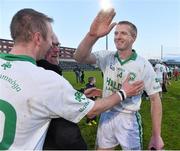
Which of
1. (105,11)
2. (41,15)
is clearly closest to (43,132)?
(41,15)

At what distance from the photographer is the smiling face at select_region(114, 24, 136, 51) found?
453 centimetres

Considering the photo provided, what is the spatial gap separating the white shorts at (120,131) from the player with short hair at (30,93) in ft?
6.83

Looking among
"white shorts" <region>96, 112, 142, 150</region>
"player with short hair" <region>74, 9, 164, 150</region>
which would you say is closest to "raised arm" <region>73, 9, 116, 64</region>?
"player with short hair" <region>74, 9, 164, 150</region>

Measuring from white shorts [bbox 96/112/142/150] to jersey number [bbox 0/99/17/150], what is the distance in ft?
7.71

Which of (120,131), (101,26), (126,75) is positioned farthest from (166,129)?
(101,26)

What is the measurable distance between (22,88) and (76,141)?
640mm

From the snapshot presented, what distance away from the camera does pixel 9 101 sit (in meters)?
2.42

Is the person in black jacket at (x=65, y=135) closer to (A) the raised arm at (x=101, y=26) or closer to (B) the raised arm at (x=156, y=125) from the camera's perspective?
(A) the raised arm at (x=101, y=26)

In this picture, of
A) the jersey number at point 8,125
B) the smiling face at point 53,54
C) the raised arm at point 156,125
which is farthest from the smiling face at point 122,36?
the jersey number at point 8,125

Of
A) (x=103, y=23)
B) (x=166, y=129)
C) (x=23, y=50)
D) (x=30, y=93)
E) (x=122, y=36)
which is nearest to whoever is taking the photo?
(x=30, y=93)

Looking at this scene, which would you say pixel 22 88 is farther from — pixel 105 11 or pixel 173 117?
pixel 173 117

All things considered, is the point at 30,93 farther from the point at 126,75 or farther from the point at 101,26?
the point at 126,75

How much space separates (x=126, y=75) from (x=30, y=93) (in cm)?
239

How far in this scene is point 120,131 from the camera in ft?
15.3
